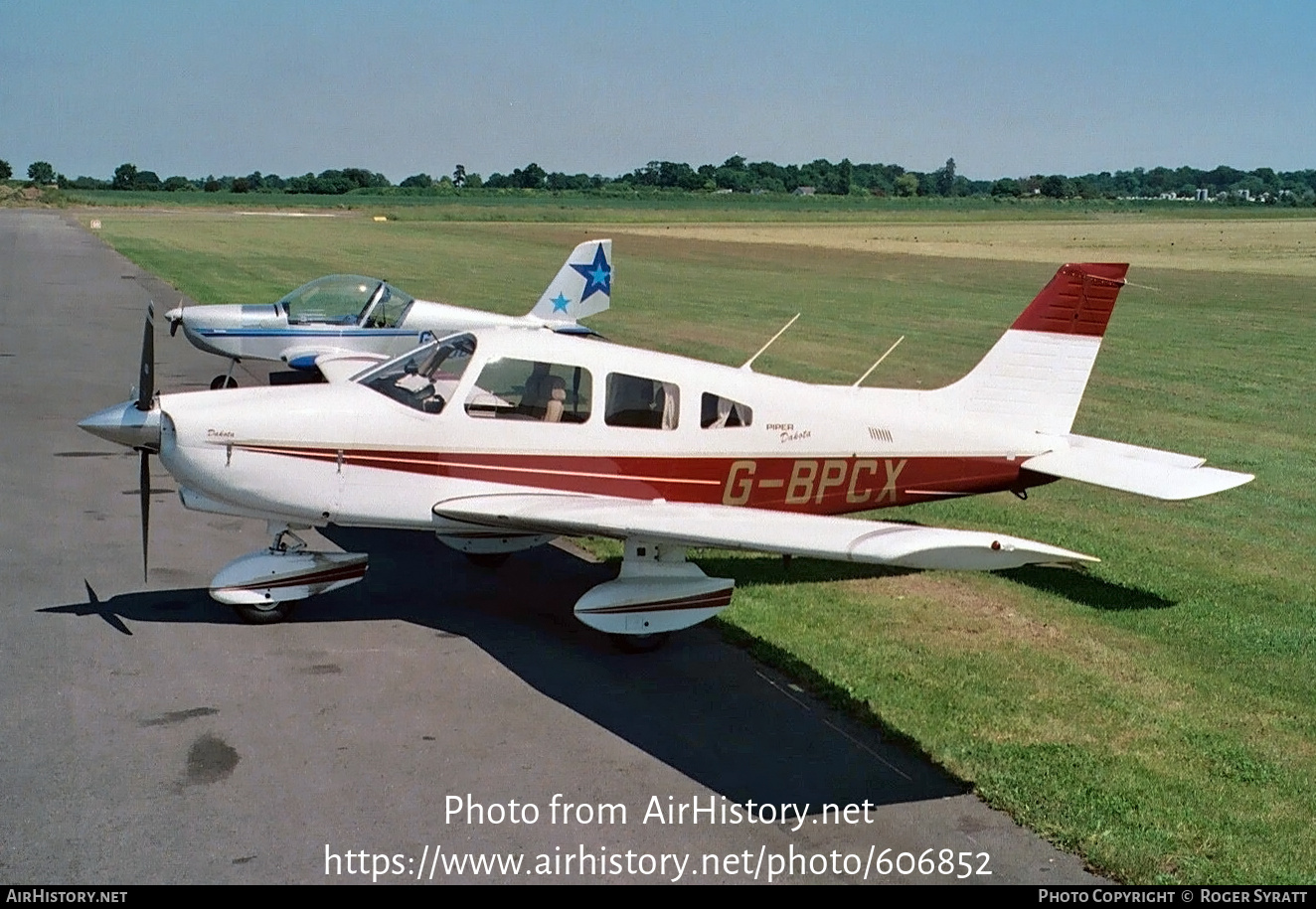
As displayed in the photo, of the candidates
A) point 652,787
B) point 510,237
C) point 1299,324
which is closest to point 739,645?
point 652,787

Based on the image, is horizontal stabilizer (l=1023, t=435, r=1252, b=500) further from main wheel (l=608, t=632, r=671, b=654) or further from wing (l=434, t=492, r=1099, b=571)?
main wheel (l=608, t=632, r=671, b=654)

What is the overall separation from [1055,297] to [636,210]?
119 m

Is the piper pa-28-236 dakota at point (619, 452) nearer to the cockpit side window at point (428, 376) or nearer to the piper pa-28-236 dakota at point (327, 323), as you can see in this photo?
the cockpit side window at point (428, 376)

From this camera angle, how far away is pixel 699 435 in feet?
29.2

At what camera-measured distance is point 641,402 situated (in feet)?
29.0

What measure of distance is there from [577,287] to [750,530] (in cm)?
1619

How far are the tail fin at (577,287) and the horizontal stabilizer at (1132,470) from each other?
13.9 m

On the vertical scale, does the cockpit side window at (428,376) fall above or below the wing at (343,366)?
above

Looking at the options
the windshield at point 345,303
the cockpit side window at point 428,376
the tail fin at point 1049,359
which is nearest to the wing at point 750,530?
the cockpit side window at point 428,376

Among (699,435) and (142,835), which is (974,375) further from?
(142,835)

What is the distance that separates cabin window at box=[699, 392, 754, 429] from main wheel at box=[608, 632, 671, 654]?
162 cm

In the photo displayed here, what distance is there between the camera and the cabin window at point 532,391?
28.1ft

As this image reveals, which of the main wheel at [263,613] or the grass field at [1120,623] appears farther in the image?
the main wheel at [263,613]

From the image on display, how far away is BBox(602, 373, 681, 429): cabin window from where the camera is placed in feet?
28.8
